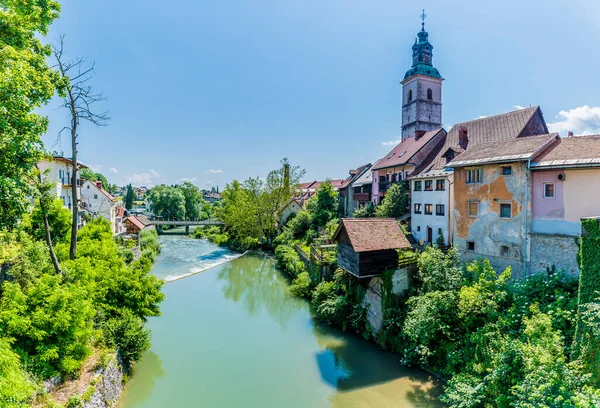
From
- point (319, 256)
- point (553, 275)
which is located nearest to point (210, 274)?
point (319, 256)

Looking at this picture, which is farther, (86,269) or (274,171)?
(274,171)

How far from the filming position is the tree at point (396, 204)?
85.6 feet

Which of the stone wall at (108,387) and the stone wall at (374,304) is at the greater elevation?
the stone wall at (374,304)

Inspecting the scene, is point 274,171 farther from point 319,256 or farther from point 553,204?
point 553,204

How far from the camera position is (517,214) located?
1614 cm

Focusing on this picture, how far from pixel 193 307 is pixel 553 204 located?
2202cm

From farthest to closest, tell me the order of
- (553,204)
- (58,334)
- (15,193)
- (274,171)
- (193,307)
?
(274,171) → (193,307) → (553,204) → (58,334) → (15,193)

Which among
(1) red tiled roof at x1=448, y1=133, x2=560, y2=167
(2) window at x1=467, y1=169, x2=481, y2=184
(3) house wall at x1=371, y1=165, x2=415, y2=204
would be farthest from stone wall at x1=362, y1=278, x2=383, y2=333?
(3) house wall at x1=371, y1=165, x2=415, y2=204

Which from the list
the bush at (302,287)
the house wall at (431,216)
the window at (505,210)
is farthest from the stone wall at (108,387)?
the house wall at (431,216)

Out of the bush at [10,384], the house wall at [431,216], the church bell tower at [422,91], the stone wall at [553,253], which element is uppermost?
the church bell tower at [422,91]

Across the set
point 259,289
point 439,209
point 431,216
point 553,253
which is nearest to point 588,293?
point 553,253

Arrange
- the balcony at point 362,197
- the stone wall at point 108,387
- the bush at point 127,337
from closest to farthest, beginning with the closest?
the stone wall at point 108,387 → the bush at point 127,337 → the balcony at point 362,197

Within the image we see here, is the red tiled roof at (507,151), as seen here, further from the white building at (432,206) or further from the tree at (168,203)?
the tree at (168,203)

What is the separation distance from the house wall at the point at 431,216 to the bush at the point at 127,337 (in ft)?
61.3
